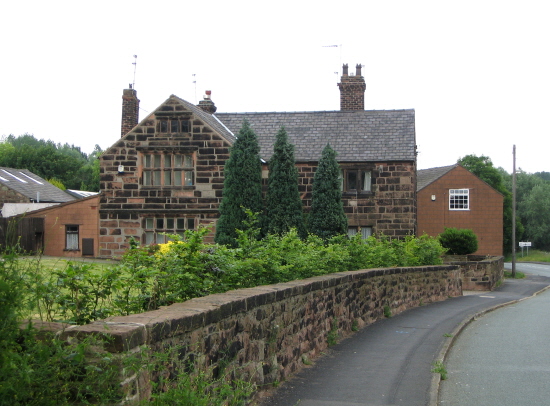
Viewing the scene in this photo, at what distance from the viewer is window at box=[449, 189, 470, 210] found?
47219 millimetres

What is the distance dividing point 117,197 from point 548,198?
73.2m

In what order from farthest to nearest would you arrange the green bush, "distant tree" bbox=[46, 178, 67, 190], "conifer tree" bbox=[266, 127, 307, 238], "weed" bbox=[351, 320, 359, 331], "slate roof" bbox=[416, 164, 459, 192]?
"distant tree" bbox=[46, 178, 67, 190]
"slate roof" bbox=[416, 164, 459, 192]
the green bush
"conifer tree" bbox=[266, 127, 307, 238]
"weed" bbox=[351, 320, 359, 331]

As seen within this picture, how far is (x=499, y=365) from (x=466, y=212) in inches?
1504

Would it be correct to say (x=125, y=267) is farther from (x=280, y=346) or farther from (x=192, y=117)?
(x=192, y=117)

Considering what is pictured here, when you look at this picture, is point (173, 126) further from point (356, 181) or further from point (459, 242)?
point (459, 242)

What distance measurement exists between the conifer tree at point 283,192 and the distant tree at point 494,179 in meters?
47.3

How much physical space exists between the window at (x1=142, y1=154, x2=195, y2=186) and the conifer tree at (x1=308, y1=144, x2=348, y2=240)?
5.33 m

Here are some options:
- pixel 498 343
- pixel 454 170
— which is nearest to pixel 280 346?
pixel 498 343

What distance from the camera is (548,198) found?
290ft

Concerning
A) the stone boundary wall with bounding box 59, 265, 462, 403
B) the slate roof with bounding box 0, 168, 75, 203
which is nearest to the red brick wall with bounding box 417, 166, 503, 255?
the slate roof with bounding box 0, 168, 75, 203

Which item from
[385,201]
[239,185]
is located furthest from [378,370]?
[385,201]

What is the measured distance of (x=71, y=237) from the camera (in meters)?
30.0

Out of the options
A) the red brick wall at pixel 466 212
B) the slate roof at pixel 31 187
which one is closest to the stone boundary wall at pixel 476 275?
the red brick wall at pixel 466 212

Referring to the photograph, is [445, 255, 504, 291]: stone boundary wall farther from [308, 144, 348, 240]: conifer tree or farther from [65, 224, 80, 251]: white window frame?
[65, 224, 80, 251]: white window frame
